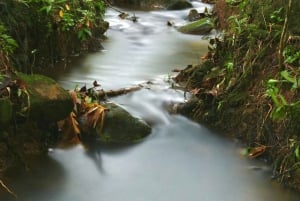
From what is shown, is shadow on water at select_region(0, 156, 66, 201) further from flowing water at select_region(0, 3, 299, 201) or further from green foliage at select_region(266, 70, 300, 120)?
green foliage at select_region(266, 70, 300, 120)

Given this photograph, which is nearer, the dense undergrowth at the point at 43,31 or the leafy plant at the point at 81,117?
the leafy plant at the point at 81,117

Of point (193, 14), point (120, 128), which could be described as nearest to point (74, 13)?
point (120, 128)

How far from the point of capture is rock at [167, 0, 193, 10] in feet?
44.5

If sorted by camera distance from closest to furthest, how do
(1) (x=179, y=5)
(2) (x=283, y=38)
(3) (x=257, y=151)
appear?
(3) (x=257, y=151)
(2) (x=283, y=38)
(1) (x=179, y=5)

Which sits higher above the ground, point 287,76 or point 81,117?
point 287,76

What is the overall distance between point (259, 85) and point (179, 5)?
28.7 feet

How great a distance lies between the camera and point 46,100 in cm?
467

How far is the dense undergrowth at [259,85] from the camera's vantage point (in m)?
4.54

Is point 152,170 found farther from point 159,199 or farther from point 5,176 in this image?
point 5,176

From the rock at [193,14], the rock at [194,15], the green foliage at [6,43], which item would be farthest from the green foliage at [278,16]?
the rock at [193,14]

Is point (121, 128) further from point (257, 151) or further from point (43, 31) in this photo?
point (43, 31)

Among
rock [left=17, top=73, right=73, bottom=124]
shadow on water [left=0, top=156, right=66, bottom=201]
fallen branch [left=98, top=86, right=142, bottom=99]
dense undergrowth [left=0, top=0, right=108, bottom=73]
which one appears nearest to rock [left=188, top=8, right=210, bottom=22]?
dense undergrowth [left=0, top=0, right=108, bottom=73]

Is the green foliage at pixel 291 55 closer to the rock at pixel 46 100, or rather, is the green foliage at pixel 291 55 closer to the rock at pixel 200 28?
the rock at pixel 46 100

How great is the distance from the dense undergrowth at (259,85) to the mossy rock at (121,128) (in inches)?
29.8
